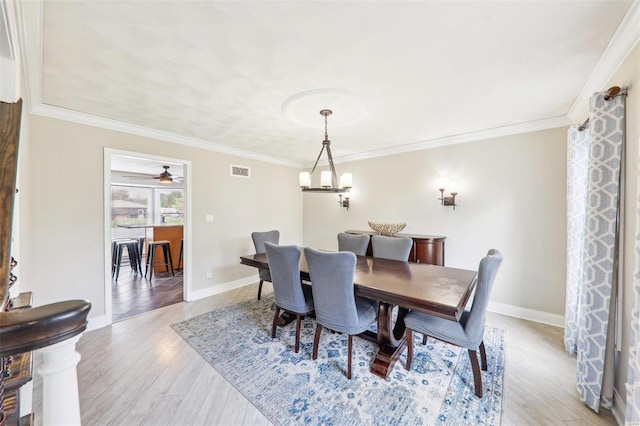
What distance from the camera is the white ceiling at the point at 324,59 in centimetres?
140

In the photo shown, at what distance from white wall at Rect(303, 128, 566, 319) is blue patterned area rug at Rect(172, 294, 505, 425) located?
2.76 feet

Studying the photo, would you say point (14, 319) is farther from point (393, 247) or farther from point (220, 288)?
point (220, 288)

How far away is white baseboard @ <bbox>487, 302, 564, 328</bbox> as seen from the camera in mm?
2930

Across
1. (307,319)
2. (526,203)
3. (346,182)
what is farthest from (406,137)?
(307,319)

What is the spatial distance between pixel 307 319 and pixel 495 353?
1.95m

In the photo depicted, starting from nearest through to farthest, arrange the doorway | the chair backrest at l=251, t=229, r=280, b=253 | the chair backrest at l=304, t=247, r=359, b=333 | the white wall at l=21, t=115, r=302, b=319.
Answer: the chair backrest at l=304, t=247, r=359, b=333
the white wall at l=21, t=115, r=302, b=319
the doorway
the chair backrest at l=251, t=229, r=280, b=253

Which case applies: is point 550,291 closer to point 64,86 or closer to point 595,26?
point 595,26

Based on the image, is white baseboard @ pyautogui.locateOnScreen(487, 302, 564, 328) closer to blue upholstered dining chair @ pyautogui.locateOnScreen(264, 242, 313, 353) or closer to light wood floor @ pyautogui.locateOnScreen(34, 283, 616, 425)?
light wood floor @ pyautogui.locateOnScreen(34, 283, 616, 425)

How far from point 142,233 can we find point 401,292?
23.7 feet

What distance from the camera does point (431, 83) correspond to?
6.98 feet

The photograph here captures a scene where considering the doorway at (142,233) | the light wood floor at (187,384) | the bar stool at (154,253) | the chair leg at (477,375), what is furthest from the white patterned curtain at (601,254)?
the bar stool at (154,253)

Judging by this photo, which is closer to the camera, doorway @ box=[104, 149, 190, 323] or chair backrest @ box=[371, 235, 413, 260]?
chair backrest @ box=[371, 235, 413, 260]

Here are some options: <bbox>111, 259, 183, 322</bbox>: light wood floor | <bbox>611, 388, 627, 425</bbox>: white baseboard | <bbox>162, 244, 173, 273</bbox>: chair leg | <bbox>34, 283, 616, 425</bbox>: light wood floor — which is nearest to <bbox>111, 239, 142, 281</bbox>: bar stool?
<bbox>111, 259, 183, 322</bbox>: light wood floor

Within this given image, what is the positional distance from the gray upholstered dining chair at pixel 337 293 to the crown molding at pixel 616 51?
2.12 m
